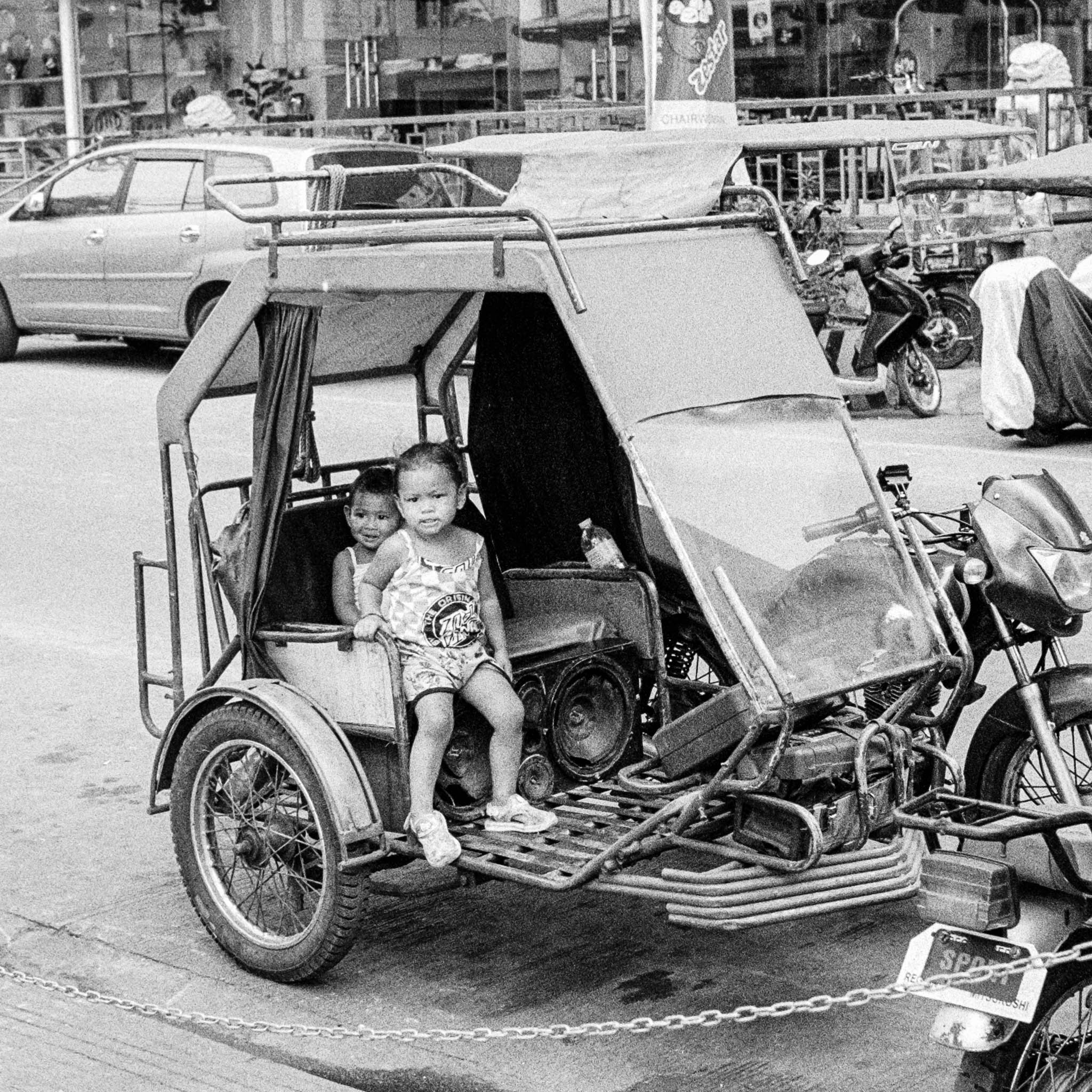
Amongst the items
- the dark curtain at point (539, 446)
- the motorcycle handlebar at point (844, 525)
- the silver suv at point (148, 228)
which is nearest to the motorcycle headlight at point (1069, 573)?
the motorcycle handlebar at point (844, 525)

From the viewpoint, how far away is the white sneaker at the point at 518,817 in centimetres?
466

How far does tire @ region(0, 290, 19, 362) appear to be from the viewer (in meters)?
16.7

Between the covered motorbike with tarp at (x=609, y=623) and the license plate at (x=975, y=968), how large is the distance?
58cm

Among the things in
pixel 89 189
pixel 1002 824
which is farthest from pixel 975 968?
pixel 89 189

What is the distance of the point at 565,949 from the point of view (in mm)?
4938

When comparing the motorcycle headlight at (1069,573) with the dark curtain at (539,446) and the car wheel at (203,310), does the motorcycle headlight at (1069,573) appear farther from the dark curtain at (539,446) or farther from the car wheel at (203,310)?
the car wheel at (203,310)

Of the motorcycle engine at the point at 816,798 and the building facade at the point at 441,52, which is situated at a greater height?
the building facade at the point at 441,52

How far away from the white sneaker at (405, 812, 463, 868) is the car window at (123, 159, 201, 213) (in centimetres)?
1155

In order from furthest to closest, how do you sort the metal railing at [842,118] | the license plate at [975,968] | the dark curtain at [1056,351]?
the metal railing at [842,118]
the dark curtain at [1056,351]
the license plate at [975,968]

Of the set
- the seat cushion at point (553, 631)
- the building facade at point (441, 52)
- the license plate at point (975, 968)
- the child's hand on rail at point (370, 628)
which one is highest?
the building facade at point (441, 52)

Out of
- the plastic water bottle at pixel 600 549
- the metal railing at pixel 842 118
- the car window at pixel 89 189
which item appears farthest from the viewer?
the metal railing at pixel 842 118

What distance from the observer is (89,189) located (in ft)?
52.9

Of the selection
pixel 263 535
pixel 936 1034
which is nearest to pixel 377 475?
pixel 263 535

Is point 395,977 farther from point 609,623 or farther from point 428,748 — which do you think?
point 609,623
